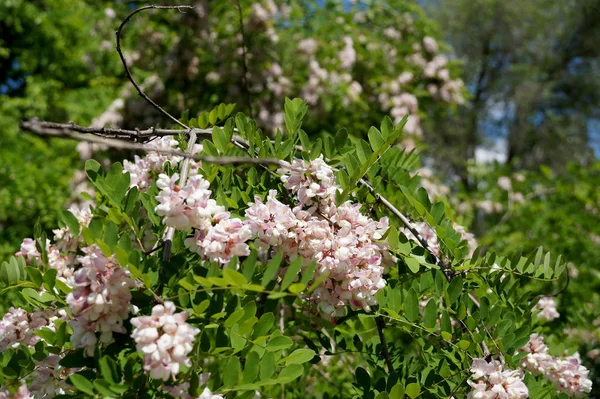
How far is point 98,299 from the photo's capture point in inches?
29.5

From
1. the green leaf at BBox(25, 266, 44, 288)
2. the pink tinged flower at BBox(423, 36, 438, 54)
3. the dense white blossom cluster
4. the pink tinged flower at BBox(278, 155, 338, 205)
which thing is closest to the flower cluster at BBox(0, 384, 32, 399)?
the green leaf at BBox(25, 266, 44, 288)

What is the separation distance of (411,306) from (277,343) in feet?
1.03

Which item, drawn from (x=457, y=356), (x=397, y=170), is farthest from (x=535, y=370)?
(x=397, y=170)

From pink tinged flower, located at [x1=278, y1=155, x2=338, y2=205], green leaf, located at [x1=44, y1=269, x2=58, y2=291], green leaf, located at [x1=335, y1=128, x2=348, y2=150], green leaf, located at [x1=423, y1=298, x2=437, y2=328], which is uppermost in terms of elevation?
green leaf, located at [x1=335, y1=128, x2=348, y2=150]

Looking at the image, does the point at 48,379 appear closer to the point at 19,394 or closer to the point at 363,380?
the point at 19,394

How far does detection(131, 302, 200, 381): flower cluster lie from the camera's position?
694 mm

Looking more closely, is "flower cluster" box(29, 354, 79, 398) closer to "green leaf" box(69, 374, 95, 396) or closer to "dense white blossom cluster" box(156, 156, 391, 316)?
"green leaf" box(69, 374, 95, 396)

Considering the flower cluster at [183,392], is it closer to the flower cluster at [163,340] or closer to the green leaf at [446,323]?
the flower cluster at [163,340]

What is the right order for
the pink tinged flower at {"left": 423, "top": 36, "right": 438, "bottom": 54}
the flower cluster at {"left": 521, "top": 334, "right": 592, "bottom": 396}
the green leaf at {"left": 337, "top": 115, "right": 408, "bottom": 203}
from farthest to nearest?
the pink tinged flower at {"left": 423, "top": 36, "right": 438, "bottom": 54} → the flower cluster at {"left": 521, "top": 334, "right": 592, "bottom": 396} → the green leaf at {"left": 337, "top": 115, "right": 408, "bottom": 203}

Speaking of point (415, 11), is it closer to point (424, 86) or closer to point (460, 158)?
point (424, 86)

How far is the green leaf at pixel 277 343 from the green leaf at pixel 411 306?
288mm

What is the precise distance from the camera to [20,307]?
1.08 metres

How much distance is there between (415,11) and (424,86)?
2.62ft

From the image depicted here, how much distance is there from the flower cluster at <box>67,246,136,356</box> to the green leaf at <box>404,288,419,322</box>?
1.77ft
